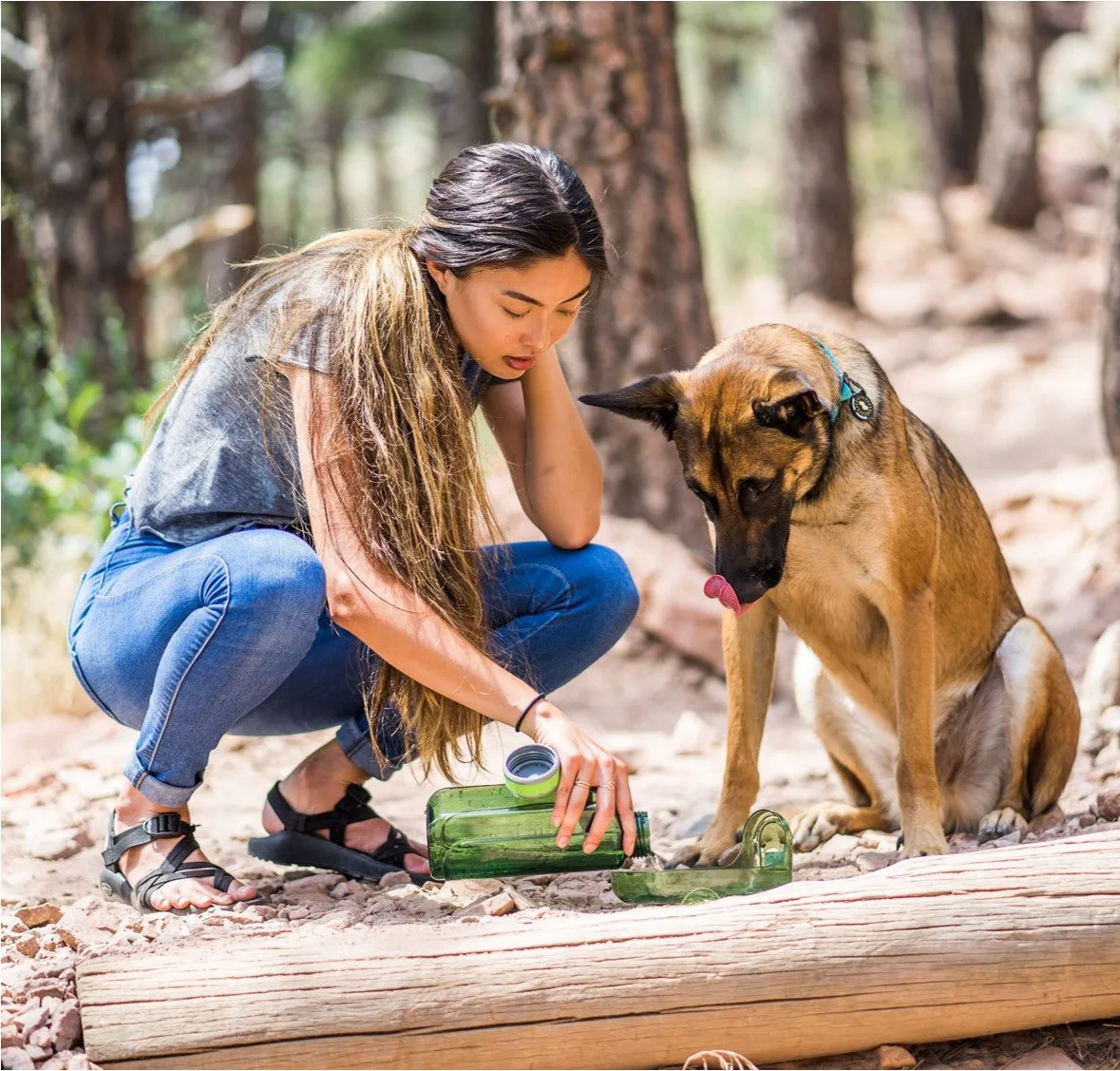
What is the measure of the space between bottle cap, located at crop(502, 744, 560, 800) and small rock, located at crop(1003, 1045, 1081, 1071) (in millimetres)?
1023

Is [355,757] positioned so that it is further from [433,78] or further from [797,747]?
[433,78]

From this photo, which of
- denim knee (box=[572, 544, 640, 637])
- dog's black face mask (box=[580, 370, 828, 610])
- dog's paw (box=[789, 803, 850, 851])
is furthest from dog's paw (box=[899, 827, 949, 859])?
denim knee (box=[572, 544, 640, 637])

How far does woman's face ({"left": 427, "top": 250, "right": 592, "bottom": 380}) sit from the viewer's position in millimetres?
2785

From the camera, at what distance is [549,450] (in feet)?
10.8

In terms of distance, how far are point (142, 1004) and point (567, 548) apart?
160 cm

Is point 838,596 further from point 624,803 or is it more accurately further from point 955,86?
point 955,86

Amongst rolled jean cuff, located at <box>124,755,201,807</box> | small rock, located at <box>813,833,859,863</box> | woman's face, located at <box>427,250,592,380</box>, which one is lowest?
small rock, located at <box>813,833,859,863</box>

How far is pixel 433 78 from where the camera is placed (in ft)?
84.1

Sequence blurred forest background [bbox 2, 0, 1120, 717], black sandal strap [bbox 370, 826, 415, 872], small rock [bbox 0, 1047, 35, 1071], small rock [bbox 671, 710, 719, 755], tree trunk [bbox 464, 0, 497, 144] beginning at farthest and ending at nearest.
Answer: tree trunk [bbox 464, 0, 497, 144] < blurred forest background [bbox 2, 0, 1120, 717] < small rock [bbox 671, 710, 719, 755] < black sandal strap [bbox 370, 826, 415, 872] < small rock [bbox 0, 1047, 35, 1071]

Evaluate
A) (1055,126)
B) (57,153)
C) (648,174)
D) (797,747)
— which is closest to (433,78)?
(1055,126)

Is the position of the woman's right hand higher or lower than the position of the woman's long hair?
lower

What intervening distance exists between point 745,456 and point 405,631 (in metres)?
0.95

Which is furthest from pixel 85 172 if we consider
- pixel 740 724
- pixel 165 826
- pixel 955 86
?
pixel 955 86

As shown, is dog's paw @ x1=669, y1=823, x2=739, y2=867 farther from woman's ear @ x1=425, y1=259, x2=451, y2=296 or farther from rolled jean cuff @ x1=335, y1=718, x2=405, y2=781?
woman's ear @ x1=425, y1=259, x2=451, y2=296
